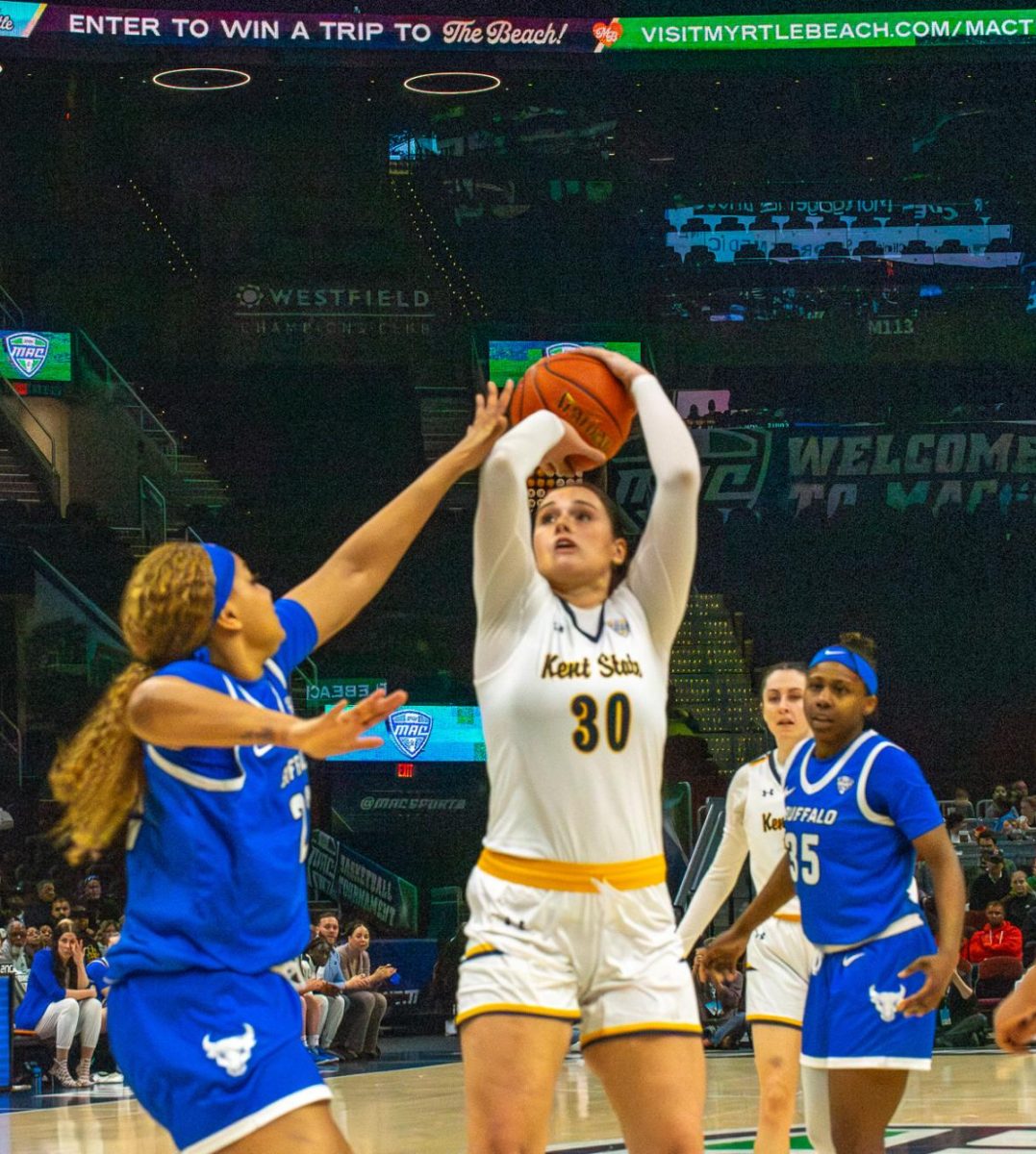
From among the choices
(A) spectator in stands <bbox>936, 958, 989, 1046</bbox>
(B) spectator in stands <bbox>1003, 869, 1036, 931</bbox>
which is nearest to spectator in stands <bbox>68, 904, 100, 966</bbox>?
(A) spectator in stands <bbox>936, 958, 989, 1046</bbox>

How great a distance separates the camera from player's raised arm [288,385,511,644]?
13.8 ft

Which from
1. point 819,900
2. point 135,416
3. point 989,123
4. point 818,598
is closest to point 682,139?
point 989,123

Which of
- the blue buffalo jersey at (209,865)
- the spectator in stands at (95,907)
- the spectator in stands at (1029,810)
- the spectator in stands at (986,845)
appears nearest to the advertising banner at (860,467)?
the spectator in stands at (1029,810)

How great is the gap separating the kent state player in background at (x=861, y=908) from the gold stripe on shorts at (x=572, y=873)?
4.08 ft

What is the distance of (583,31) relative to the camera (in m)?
27.2

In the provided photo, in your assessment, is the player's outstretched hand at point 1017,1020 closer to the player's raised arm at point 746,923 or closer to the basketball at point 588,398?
the basketball at point 588,398

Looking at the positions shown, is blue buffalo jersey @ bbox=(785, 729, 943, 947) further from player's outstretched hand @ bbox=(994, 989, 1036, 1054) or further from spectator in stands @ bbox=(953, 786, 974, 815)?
spectator in stands @ bbox=(953, 786, 974, 815)

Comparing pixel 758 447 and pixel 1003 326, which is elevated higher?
pixel 1003 326

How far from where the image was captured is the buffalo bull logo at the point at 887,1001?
5.14 metres

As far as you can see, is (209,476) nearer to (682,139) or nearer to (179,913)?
(682,139)

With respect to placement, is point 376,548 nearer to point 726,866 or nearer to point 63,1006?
point 726,866

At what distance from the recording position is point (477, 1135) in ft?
13.0

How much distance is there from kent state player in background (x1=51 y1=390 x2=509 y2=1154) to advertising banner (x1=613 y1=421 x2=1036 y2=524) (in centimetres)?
2450

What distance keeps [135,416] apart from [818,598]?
35.6ft
